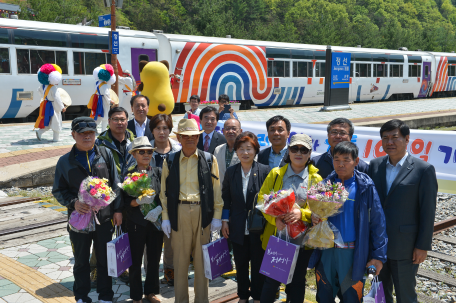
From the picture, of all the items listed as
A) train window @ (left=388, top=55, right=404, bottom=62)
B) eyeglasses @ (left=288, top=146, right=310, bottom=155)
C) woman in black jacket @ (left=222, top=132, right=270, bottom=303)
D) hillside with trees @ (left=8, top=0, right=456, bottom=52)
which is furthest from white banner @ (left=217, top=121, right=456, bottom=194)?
hillside with trees @ (left=8, top=0, right=456, bottom=52)

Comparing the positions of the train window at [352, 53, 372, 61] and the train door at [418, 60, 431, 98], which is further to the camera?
the train door at [418, 60, 431, 98]

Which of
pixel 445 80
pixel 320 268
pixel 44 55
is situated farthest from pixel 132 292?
pixel 445 80

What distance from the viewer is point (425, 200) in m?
3.35

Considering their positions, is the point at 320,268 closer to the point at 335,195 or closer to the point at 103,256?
the point at 335,195

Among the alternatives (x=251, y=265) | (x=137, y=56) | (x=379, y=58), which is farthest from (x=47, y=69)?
(x=379, y=58)

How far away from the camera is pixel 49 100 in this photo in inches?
407

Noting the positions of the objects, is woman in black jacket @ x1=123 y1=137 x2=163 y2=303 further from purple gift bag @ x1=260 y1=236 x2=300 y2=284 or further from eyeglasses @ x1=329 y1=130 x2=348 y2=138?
eyeglasses @ x1=329 y1=130 x2=348 y2=138

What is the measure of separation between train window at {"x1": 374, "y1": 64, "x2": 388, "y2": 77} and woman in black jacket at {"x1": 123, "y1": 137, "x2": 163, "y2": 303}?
23.0 meters

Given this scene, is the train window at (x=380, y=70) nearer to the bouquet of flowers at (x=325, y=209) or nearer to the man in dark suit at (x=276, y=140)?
the man in dark suit at (x=276, y=140)

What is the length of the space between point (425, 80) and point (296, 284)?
28270mm

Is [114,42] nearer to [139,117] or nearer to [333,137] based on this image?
[139,117]

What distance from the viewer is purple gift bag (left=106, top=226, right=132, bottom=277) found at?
3.71 metres

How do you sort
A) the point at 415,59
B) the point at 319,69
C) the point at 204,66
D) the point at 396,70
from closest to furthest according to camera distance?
the point at 204,66 → the point at 319,69 → the point at 396,70 → the point at 415,59

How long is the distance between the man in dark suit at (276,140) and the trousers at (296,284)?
1.01 meters
